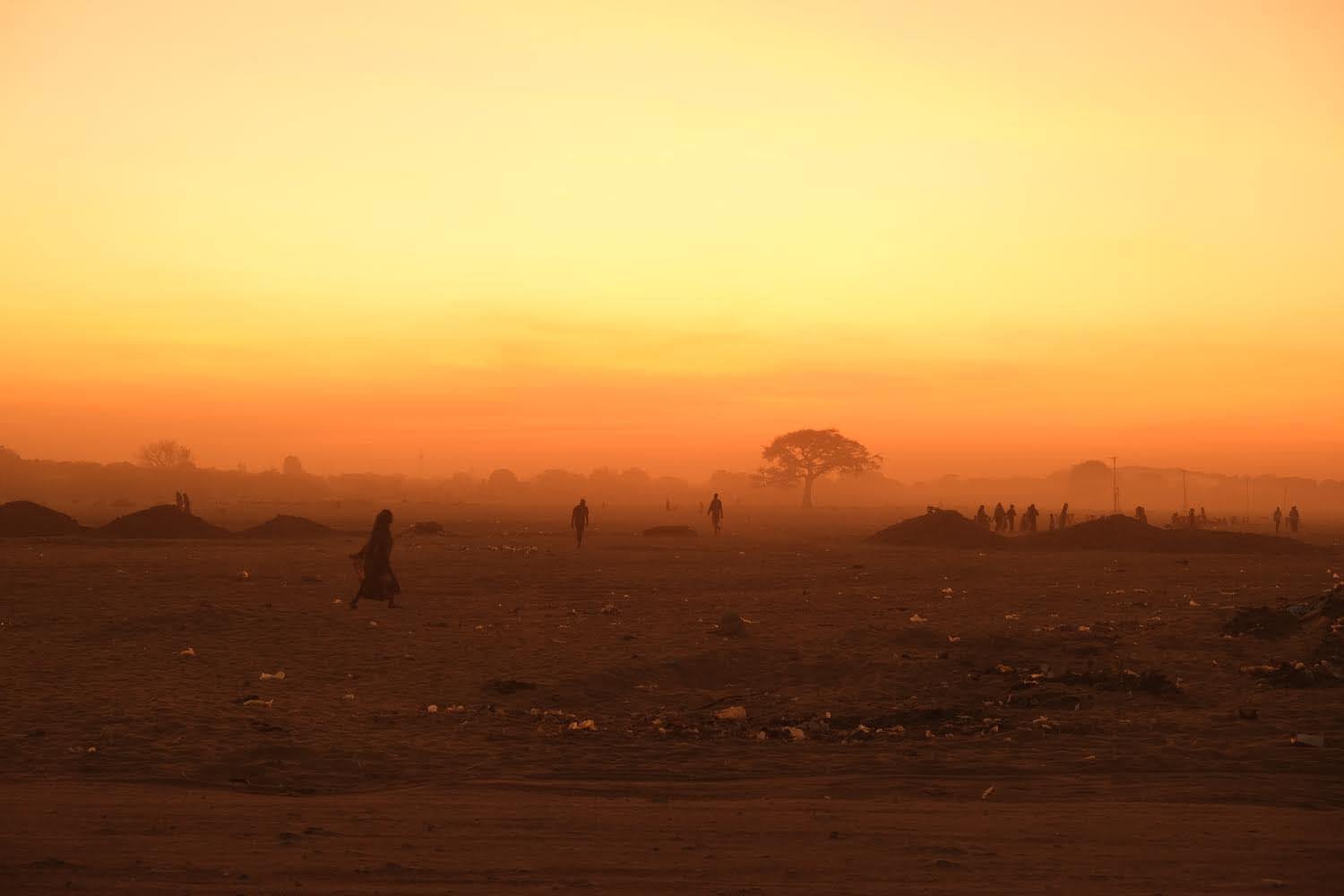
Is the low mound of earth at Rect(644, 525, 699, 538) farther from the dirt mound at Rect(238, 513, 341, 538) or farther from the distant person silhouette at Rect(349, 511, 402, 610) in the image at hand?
the distant person silhouette at Rect(349, 511, 402, 610)

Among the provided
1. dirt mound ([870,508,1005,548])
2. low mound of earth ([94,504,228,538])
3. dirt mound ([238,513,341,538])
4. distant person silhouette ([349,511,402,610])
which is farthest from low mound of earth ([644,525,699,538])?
distant person silhouette ([349,511,402,610])

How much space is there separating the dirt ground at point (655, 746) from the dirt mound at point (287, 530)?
69.5ft

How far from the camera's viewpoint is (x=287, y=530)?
45094 millimetres

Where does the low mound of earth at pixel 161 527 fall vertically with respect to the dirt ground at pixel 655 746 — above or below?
above

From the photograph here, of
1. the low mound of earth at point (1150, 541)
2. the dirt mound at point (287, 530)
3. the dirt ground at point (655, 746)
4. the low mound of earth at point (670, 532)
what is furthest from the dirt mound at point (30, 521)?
the low mound of earth at point (1150, 541)

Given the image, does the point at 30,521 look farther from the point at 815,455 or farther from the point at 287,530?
the point at 815,455

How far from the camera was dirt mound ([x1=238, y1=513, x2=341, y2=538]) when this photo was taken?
43.8 metres

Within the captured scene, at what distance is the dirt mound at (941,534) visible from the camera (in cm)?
4500

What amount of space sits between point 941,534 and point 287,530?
88.7 feet

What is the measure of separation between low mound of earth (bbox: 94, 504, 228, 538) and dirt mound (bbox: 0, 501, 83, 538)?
4.92 ft

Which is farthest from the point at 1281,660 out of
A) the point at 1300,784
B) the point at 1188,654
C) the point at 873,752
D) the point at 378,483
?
the point at 378,483

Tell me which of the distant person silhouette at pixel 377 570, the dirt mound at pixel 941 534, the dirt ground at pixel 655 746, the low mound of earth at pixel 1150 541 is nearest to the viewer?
the dirt ground at pixel 655 746

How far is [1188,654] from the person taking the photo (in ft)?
49.0

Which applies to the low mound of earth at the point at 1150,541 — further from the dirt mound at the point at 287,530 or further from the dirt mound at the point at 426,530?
the dirt mound at the point at 287,530
